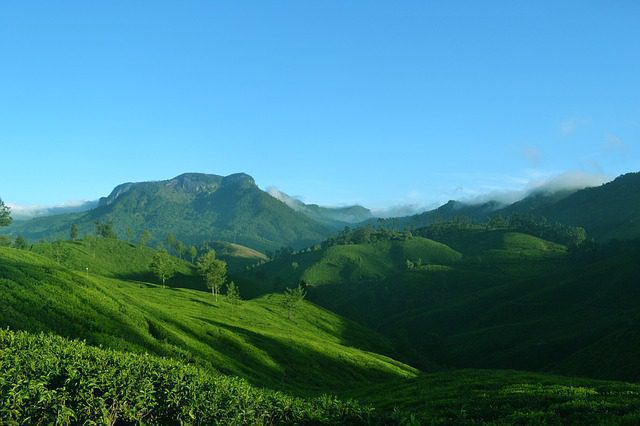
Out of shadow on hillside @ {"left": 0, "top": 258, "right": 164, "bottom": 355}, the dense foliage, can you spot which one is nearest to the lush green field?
the dense foliage

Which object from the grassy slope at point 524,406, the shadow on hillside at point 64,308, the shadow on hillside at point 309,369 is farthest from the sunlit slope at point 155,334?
the grassy slope at point 524,406

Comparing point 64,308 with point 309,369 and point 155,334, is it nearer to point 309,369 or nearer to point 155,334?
point 155,334

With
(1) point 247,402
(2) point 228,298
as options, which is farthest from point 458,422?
(2) point 228,298

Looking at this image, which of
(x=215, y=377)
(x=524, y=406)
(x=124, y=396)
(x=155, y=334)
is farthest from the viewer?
(x=155, y=334)

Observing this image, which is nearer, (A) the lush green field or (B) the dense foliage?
(B) the dense foliage

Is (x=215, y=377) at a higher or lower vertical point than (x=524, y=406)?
higher

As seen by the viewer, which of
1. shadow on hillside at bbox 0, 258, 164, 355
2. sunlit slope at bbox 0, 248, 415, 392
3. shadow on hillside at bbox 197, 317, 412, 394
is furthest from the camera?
shadow on hillside at bbox 197, 317, 412, 394

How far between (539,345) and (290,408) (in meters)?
179

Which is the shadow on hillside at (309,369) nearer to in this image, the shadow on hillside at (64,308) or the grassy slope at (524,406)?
the shadow on hillside at (64,308)

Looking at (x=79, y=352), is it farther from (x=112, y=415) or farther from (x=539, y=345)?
(x=539, y=345)

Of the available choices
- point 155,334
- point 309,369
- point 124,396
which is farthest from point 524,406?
point 309,369

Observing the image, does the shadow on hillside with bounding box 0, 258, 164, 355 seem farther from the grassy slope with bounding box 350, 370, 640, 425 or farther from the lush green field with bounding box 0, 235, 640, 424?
the grassy slope with bounding box 350, 370, 640, 425

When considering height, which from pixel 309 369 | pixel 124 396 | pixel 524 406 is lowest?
pixel 309 369

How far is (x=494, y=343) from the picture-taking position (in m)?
199
